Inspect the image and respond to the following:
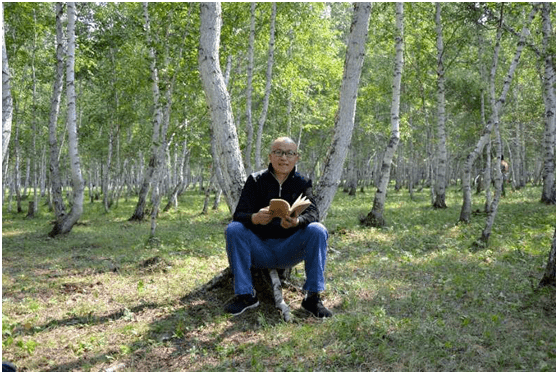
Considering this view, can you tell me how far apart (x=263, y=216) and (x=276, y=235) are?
18.1 inches

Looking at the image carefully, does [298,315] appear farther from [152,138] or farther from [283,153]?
[152,138]

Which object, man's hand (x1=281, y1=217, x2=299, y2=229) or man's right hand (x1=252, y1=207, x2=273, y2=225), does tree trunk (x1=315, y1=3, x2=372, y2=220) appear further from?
man's right hand (x1=252, y1=207, x2=273, y2=225)

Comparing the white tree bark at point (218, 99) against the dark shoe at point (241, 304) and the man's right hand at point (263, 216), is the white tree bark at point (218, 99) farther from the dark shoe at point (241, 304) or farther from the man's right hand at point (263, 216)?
the dark shoe at point (241, 304)

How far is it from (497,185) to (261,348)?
6.56m

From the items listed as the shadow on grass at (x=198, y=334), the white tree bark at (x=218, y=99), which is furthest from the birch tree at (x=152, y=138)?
the shadow on grass at (x=198, y=334)

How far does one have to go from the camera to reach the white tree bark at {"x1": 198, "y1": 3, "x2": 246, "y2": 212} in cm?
544

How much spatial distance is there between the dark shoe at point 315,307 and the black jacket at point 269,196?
722mm

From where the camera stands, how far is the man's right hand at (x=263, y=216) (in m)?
4.52

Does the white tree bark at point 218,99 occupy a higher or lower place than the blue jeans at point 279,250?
higher

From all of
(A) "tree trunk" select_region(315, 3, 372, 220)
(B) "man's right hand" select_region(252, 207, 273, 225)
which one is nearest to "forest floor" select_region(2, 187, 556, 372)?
(B) "man's right hand" select_region(252, 207, 273, 225)

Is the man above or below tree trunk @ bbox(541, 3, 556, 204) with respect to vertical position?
below

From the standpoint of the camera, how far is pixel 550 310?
15.5 feet

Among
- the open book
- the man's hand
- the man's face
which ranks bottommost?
the man's hand

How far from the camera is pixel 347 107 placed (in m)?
→ 5.69
